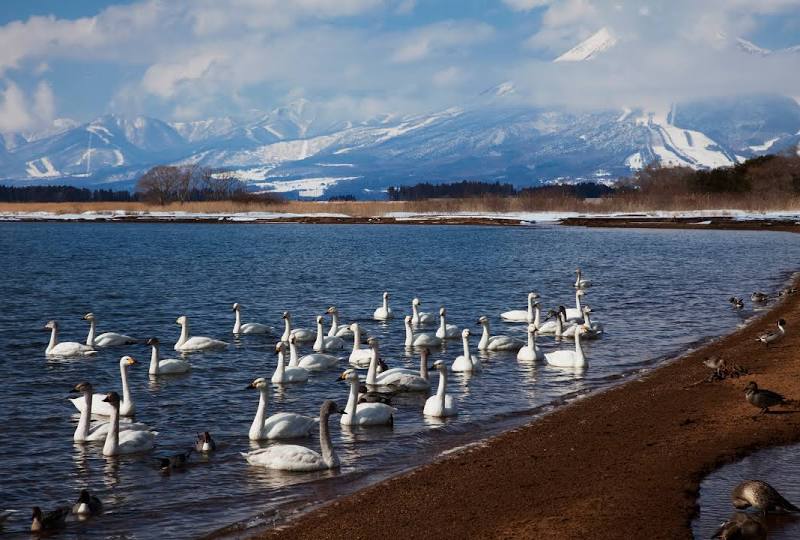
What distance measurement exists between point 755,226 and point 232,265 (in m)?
44.7

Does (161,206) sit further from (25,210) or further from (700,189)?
(700,189)

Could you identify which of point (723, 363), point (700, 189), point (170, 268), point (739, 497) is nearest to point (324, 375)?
point (723, 363)

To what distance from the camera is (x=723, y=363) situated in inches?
709

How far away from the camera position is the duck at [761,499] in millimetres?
9977

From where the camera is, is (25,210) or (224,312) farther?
(25,210)

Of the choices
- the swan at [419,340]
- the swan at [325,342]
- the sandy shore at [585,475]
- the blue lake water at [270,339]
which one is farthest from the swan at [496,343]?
the sandy shore at [585,475]

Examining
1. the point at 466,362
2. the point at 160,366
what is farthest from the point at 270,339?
the point at 466,362

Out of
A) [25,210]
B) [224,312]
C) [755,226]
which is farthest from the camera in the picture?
[25,210]

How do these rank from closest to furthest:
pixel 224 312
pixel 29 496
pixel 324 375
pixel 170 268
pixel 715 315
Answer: pixel 29 496, pixel 324 375, pixel 715 315, pixel 224 312, pixel 170 268

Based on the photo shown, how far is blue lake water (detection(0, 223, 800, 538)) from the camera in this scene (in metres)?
12.8

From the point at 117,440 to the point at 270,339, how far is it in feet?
40.0

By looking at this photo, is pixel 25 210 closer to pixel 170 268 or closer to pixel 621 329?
pixel 170 268

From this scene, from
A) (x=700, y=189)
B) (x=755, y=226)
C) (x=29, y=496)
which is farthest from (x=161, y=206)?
(x=29, y=496)

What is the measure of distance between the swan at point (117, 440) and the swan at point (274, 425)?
5.50 feet
